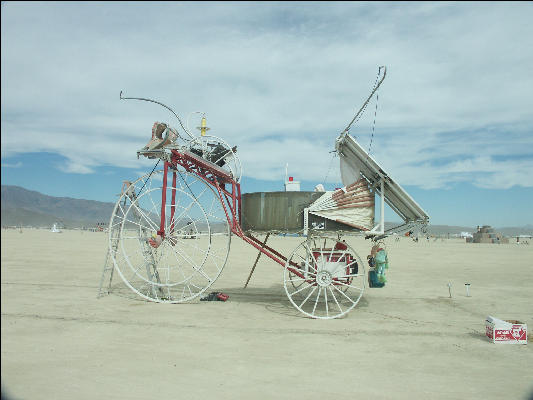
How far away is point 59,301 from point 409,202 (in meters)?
10.8

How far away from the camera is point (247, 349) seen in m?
8.30

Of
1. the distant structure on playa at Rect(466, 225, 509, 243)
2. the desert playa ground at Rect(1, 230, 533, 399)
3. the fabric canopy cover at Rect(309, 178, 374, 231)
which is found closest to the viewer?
the desert playa ground at Rect(1, 230, 533, 399)

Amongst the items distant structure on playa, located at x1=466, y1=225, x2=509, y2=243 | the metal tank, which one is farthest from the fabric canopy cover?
distant structure on playa, located at x1=466, y1=225, x2=509, y2=243

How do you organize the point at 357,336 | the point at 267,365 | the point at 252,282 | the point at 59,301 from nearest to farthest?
the point at 267,365, the point at 357,336, the point at 59,301, the point at 252,282

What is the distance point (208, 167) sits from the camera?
12.4 meters

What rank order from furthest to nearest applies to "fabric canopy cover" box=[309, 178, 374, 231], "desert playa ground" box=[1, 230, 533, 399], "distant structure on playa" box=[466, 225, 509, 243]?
"distant structure on playa" box=[466, 225, 509, 243], "fabric canopy cover" box=[309, 178, 374, 231], "desert playa ground" box=[1, 230, 533, 399]

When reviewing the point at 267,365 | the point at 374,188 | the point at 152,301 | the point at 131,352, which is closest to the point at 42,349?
the point at 131,352

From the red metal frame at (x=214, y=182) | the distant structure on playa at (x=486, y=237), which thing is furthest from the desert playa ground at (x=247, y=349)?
the distant structure on playa at (x=486, y=237)

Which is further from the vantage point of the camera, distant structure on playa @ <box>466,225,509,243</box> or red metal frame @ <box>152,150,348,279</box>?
distant structure on playa @ <box>466,225,509,243</box>

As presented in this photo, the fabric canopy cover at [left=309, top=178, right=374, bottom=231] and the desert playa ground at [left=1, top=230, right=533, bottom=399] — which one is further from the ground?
the fabric canopy cover at [left=309, top=178, right=374, bottom=231]

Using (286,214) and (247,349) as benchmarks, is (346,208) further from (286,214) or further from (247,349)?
(247,349)

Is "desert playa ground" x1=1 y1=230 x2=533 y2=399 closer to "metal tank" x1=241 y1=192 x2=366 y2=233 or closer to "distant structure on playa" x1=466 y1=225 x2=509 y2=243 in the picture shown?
"metal tank" x1=241 y1=192 x2=366 y2=233

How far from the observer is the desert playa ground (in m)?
6.29

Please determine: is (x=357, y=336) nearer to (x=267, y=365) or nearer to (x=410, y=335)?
(x=410, y=335)
